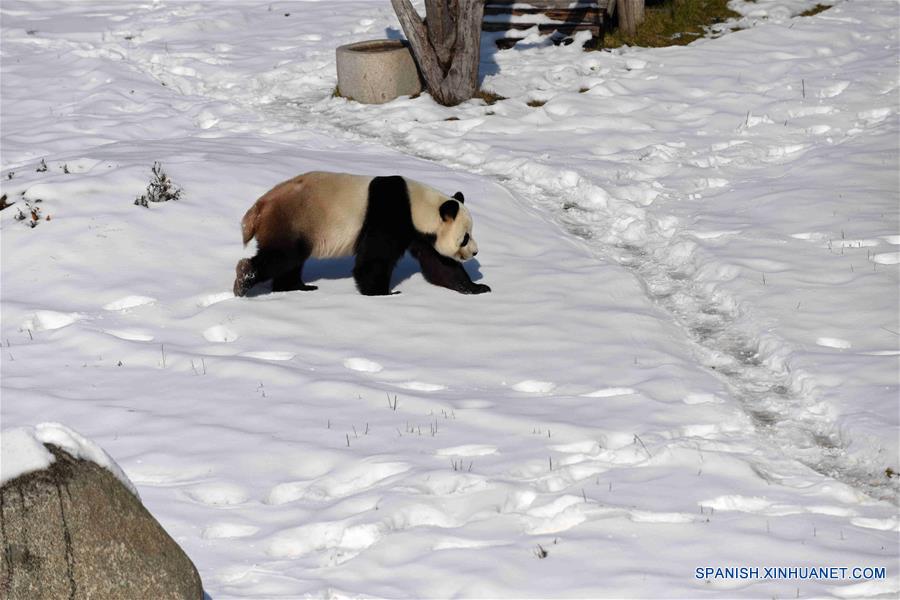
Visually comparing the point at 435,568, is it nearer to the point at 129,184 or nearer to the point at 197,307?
the point at 197,307

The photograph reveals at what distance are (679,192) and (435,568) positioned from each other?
6.84 metres

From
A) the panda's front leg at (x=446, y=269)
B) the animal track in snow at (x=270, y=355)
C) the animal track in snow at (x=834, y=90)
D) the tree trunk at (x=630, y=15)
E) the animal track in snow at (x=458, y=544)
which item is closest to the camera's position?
the animal track in snow at (x=458, y=544)

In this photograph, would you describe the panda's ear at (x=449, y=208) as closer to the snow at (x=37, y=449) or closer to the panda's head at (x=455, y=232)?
the panda's head at (x=455, y=232)

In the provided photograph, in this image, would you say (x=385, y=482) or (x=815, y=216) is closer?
(x=385, y=482)

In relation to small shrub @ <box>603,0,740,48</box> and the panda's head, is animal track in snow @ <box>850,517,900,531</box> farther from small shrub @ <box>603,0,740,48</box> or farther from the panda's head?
small shrub @ <box>603,0,740,48</box>

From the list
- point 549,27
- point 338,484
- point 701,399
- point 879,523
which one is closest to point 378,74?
point 549,27

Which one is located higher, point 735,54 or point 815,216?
point 735,54

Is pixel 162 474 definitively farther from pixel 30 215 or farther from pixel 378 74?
pixel 378 74

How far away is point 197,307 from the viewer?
26.6 feet

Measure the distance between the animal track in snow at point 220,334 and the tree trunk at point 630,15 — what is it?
955 centimetres

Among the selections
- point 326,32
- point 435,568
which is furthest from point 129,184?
point 326,32

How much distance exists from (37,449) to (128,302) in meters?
4.72

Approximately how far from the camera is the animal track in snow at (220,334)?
25.0ft

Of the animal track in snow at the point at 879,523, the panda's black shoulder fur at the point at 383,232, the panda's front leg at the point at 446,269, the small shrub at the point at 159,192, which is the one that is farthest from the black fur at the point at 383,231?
the animal track in snow at the point at 879,523
